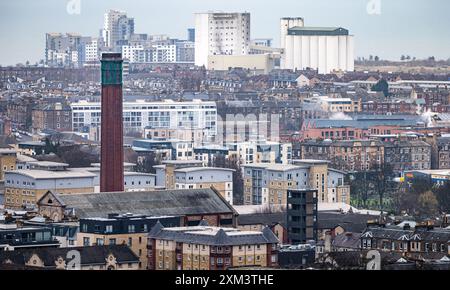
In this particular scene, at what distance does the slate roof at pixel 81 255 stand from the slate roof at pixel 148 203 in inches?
108

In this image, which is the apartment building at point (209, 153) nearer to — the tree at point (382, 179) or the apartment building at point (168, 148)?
the apartment building at point (168, 148)

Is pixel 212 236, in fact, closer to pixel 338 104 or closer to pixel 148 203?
pixel 148 203

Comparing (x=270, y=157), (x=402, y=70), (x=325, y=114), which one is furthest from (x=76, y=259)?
(x=402, y=70)

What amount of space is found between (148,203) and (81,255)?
172 inches

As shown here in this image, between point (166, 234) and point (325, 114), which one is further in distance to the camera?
point (325, 114)

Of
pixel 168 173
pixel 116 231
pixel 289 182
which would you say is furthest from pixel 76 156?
pixel 116 231

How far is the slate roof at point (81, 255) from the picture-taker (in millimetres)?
12117

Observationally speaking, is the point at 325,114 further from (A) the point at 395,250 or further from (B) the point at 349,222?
(A) the point at 395,250

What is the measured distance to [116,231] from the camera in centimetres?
1463

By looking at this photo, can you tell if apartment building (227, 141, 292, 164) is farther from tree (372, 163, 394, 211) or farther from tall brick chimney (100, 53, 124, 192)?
tall brick chimney (100, 53, 124, 192)

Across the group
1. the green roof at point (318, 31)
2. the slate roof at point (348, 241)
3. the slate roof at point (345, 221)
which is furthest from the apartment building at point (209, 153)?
the green roof at point (318, 31)

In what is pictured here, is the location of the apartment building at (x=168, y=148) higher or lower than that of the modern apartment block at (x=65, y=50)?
lower

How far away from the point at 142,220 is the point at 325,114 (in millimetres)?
28799

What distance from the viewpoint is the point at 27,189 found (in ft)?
67.8
